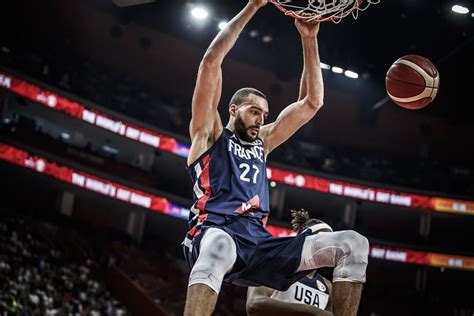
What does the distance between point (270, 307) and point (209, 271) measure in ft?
3.52

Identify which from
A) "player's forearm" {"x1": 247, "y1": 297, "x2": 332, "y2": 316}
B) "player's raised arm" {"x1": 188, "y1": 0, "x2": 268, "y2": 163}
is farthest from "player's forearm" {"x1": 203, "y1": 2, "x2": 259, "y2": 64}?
"player's forearm" {"x1": 247, "y1": 297, "x2": 332, "y2": 316}

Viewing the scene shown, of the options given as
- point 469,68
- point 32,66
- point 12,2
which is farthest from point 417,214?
point 12,2

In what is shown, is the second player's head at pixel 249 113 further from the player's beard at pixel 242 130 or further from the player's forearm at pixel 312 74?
the player's forearm at pixel 312 74

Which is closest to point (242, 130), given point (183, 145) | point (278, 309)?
point (278, 309)

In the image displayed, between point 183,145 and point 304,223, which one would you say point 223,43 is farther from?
point 183,145

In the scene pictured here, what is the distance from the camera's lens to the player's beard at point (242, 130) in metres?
4.58

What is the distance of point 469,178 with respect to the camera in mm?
28688

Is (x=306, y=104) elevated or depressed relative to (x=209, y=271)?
elevated

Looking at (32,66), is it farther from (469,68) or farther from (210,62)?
(210,62)

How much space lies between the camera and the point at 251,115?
455 cm

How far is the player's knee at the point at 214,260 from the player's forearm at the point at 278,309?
0.72 meters

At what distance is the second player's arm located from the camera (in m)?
4.40

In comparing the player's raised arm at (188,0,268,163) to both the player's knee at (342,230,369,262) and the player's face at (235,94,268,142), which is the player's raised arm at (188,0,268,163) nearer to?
the player's face at (235,94,268,142)

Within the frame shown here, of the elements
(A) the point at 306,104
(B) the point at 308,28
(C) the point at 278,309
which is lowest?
(C) the point at 278,309
